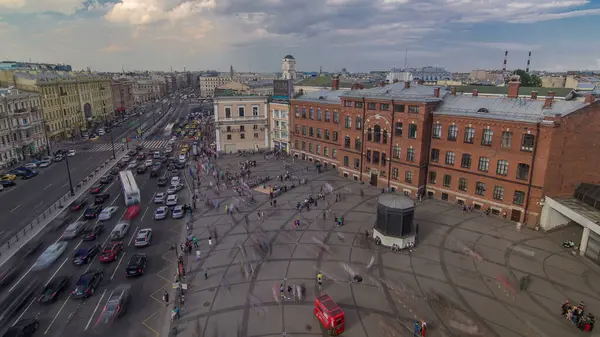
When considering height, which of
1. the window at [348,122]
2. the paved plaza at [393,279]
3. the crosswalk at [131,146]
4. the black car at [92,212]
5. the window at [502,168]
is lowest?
the paved plaza at [393,279]

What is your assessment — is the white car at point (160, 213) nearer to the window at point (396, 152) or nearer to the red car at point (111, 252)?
the red car at point (111, 252)

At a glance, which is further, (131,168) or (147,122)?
(147,122)

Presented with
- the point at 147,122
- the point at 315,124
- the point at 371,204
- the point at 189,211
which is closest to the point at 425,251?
the point at 371,204

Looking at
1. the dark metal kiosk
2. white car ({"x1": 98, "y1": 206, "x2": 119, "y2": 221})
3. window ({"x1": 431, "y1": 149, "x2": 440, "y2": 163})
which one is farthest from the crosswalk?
the dark metal kiosk

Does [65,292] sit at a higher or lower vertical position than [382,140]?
lower

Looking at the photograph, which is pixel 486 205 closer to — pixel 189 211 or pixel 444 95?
pixel 444 95

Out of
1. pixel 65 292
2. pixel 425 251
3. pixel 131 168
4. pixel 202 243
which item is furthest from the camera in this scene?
pixel 131 168

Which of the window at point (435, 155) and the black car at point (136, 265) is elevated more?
the window at point (435, 155)

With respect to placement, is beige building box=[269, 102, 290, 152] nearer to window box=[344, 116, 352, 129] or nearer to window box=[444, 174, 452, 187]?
window box=[344, 116, 352, 129]

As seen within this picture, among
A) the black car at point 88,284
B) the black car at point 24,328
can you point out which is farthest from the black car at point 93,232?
the black car at point 24,328
